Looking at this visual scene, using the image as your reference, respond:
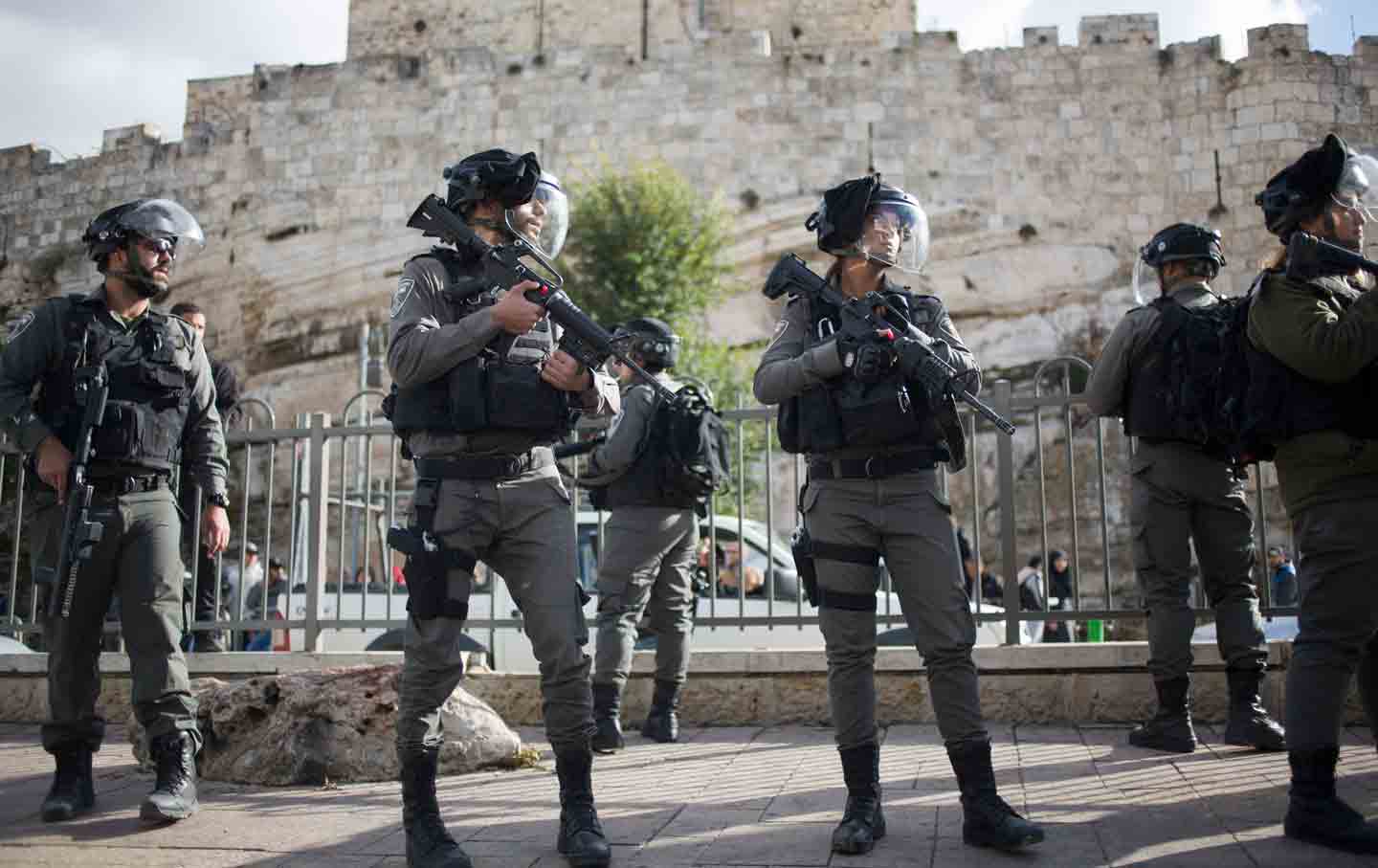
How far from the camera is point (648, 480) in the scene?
5.42 meters

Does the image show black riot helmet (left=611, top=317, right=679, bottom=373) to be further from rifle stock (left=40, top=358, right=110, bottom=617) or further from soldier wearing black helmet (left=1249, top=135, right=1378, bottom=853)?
soldier wearing black helmet (left=1249, top=135, right=1378, bottom=853)

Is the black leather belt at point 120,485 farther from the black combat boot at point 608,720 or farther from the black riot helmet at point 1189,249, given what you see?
the black riot helmet at point 1189,249

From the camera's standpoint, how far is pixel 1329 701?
317 centimetres

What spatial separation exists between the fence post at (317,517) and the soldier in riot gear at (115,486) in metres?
1.97

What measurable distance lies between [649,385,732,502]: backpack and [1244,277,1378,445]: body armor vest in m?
2.57

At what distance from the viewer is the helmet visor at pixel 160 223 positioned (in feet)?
13.7

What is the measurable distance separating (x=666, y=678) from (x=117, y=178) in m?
23.2

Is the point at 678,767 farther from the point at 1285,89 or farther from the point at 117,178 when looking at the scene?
the point at 117,178

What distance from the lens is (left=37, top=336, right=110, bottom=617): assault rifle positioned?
153 inches

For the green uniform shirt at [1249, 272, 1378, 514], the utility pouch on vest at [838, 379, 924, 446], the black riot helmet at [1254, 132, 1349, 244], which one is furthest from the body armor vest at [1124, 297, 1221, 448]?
the utility pouch on vest at [838, 379, 924, 446]

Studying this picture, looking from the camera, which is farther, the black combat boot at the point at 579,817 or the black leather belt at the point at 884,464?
the black leather belt at the point at 884,464

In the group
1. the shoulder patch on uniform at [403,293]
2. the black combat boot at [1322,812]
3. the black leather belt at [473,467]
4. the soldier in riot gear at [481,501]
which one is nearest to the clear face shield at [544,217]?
the soldier in riot gear at [481,501]

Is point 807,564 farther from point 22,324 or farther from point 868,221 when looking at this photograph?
point 22,324

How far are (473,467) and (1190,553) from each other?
3.08 meters
